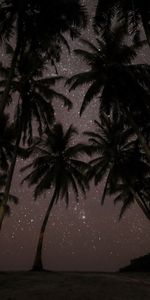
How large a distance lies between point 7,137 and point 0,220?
1108cm

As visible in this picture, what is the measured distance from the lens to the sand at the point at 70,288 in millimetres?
15141

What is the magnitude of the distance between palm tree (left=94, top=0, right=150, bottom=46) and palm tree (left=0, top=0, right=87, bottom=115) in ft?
2.83

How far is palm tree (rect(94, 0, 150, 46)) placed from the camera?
652 inches

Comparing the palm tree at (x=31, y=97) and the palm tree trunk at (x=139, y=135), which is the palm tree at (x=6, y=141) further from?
the palm tree trunk at (x=139, y=135)

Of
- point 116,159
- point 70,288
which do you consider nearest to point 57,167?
point 116,159

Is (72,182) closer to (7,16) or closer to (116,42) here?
(116,42)

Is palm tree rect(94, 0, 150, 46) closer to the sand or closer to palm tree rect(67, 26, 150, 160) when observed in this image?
palm tree rect(67, 26, 150, 160)

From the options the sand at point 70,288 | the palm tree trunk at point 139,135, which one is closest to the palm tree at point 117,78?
the palm tree trunk at point 139,135

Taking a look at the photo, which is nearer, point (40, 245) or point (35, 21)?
point (35, 21)

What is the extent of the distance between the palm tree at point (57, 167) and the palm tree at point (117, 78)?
7.72 metres

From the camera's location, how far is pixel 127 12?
56.2ft

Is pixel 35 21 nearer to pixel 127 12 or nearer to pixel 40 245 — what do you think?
pixel 127 12

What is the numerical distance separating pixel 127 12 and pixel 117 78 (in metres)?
6.30

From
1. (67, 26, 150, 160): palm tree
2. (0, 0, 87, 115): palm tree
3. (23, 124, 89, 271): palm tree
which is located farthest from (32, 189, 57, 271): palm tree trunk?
(0, 0, 87, 115): palm tree
